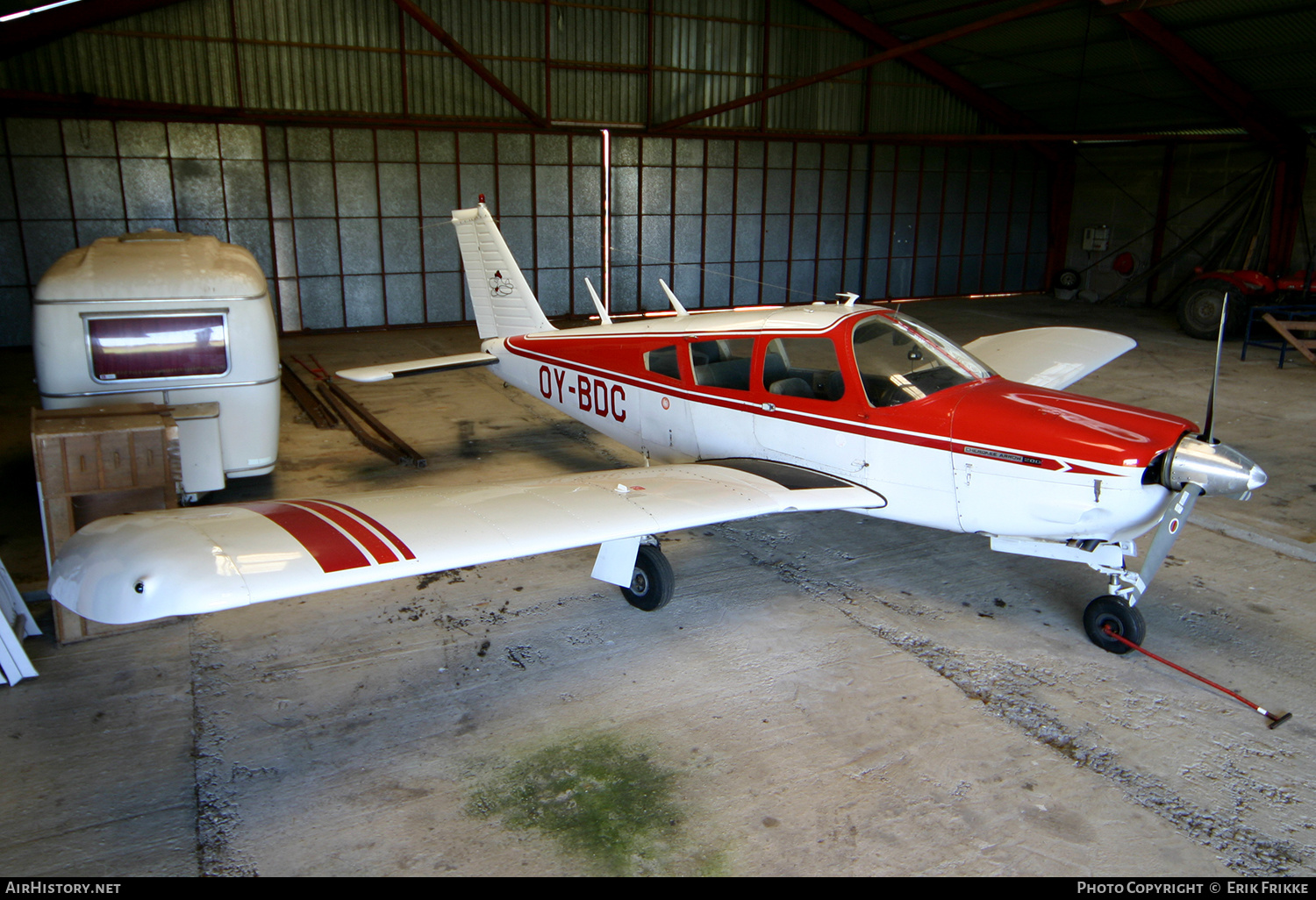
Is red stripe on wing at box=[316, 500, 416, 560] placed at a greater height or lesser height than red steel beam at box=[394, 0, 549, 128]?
lesser

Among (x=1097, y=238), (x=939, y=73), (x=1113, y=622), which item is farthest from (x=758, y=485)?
(x=1097, y=238)

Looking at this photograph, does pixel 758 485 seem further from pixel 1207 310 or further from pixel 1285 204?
pixel 1285 204

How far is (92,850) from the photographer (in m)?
4.02

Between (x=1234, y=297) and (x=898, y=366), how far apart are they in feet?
52.1

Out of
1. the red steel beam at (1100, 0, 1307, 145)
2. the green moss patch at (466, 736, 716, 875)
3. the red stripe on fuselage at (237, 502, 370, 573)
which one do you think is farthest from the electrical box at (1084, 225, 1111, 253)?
the red stripe on fuselage at (237, 502, 370, 573)

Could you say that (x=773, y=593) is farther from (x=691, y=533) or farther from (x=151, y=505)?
(x=151, y=505)

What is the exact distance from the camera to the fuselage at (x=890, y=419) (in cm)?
580

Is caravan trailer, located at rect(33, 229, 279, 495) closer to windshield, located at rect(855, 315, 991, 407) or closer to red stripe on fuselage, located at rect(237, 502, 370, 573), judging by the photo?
red stripe on fuselage, located at rect(237, 502, 370, 573)

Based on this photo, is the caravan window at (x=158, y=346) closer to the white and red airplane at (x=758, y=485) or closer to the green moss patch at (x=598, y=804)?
the white and red airplane at (x=758, y=485)

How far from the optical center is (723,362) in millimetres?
7473

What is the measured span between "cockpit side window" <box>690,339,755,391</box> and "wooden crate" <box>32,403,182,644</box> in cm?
411

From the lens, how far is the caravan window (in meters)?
7.35

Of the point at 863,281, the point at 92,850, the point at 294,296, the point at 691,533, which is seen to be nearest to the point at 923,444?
the point at 691,533
